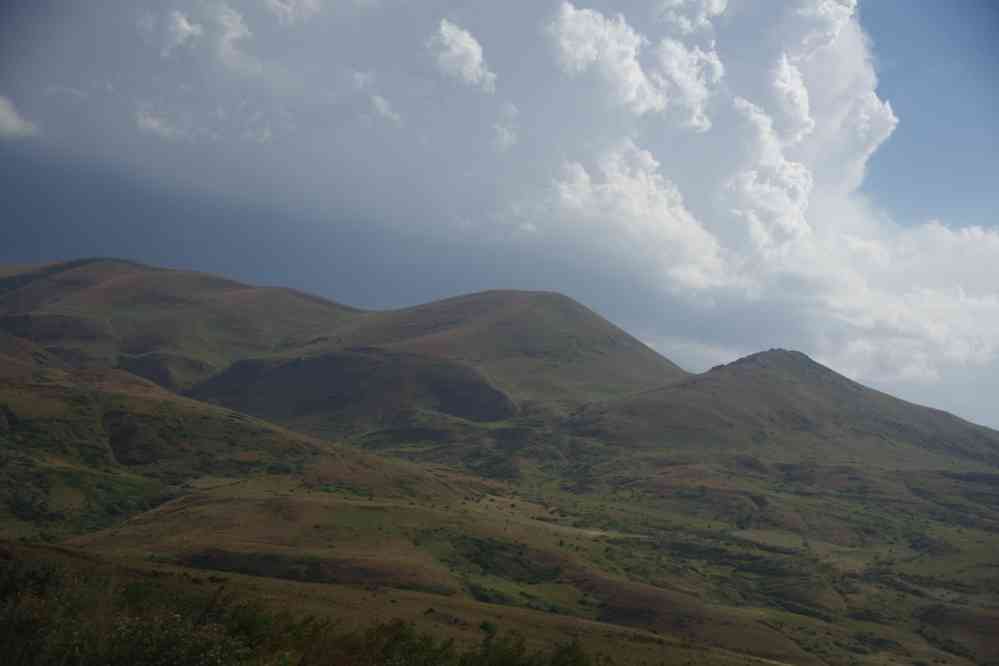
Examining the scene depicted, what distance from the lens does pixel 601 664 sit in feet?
130

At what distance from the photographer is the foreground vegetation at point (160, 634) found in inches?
842

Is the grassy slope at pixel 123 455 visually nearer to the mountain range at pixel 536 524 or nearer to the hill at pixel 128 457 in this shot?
the hill at pixel 128 457

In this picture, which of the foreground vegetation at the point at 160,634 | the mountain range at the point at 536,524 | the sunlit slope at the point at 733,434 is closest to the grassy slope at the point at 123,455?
the mountain range at the point at 536,524

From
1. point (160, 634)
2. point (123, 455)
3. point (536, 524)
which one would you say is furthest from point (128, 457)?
point (160, 634)

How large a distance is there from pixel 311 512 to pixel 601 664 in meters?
44.2

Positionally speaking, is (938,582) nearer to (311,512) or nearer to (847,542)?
(847,542)

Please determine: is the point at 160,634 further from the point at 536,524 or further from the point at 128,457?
the point at 128,457

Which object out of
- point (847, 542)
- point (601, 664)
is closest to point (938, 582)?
point (847, 542)

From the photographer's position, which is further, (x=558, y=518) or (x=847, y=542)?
(x=847, y=542)

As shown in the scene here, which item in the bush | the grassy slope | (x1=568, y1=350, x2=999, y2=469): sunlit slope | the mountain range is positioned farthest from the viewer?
(x1=568, y1=350, x2=999, y2=469): sunlit slope

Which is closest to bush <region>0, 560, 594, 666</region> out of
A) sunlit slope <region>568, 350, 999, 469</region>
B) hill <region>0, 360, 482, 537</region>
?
hill <region>0, 360, 482, 537</region>

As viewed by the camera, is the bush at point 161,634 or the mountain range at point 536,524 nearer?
the bush at point 161,634

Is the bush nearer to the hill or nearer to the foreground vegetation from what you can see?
the foreground vegetation

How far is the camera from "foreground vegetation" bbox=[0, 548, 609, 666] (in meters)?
21.4
